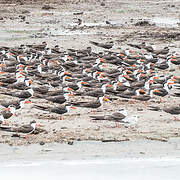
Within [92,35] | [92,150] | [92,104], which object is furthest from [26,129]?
[92,35]

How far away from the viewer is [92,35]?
28.2m

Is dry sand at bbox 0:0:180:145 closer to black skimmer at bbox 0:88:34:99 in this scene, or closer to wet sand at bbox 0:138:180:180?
black skimmer at bbox 0:88:34:99

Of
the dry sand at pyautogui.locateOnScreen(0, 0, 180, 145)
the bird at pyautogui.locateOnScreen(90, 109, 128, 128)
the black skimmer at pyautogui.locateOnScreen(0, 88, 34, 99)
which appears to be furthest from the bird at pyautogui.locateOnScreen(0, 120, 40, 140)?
the black skimmer at pyautogui.locateOnScreen(0, 88, 34, 99)

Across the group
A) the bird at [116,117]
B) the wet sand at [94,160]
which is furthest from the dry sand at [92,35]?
the wet sand at [94,160]

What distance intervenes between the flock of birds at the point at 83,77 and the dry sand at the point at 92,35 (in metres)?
0.25

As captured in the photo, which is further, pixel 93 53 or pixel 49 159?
pixel 93 53

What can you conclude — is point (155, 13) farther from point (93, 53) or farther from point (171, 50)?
point (93, 53)

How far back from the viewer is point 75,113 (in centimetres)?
1498

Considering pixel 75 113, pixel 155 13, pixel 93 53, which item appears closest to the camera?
pixel 75 113

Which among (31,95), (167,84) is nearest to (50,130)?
(31,95)

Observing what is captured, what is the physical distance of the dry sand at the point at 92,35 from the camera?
13164 millimetres

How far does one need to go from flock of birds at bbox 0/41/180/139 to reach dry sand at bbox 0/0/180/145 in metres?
0.25

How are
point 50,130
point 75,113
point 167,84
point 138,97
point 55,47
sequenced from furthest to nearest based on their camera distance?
1. point 55,47
2. point 167,84
3. point 138,97
4. point 75,113
5. point 50,130

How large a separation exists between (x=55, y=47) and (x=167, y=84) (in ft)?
28.2
